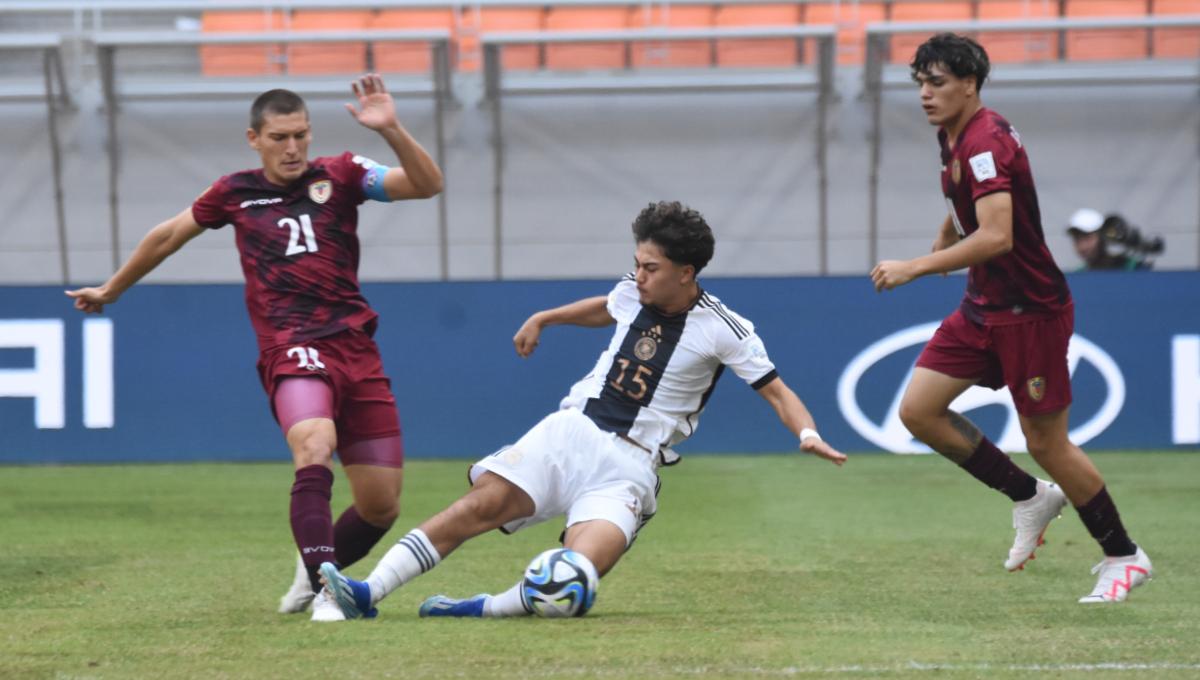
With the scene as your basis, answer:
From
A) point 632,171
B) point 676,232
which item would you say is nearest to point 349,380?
point 676,232

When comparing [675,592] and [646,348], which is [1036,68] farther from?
[646,348]

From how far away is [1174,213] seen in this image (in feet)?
54.0

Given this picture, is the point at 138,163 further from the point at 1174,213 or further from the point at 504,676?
the point at 504,676

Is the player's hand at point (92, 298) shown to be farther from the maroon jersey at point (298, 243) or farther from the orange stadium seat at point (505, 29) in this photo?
the orange stadium seat at point (505, 29)

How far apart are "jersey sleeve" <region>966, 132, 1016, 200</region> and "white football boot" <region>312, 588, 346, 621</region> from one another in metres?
2.61

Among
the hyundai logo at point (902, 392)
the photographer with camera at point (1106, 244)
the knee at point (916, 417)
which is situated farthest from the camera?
the photographer with camera at point (1106, 244)

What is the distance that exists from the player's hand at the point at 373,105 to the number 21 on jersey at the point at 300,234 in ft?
1.64

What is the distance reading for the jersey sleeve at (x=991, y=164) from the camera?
573 cm

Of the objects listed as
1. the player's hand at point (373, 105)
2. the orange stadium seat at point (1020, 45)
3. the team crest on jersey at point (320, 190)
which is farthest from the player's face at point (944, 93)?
the orange stadium seat at point (1020, 45)

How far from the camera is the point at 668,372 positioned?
18.9 feet

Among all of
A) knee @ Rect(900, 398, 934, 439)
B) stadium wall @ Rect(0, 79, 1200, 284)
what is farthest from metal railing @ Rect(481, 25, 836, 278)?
knee @ Rect(900, 398, 934, 439)

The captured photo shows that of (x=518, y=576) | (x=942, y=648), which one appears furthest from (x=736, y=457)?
(x=942, y=648)

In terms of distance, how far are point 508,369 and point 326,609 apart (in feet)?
24.2

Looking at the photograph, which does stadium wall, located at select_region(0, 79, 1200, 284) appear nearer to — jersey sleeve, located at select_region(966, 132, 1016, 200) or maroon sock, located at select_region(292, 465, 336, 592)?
jersey sleeve, located at select_region(966, 132, 1016, 200)
